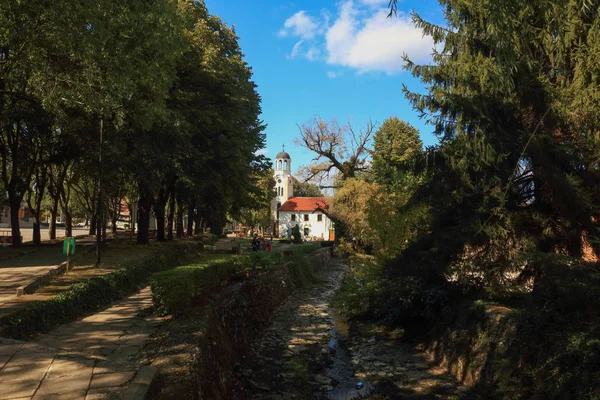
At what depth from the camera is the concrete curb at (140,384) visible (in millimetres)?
4121

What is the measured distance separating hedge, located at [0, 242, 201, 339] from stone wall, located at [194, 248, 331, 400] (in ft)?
9.27

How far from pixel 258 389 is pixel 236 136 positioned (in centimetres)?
1703

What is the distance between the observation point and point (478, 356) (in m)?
7.99

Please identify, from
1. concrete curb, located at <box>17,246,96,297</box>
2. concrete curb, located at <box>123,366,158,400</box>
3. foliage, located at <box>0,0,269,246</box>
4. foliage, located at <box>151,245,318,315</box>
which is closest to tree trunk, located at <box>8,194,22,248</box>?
foliage, located at <box>0,0,269,246</box>

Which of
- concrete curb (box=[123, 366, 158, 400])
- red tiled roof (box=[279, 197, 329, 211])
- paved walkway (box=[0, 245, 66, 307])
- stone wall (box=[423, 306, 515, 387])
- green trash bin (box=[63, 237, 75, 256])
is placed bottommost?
stone wall (box=[423, 306, 515, 387])

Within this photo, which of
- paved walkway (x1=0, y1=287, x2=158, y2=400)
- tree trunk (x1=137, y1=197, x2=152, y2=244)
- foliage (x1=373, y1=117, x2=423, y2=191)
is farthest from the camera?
foliage (x1=373, y1=117, x2=423, y2=191)

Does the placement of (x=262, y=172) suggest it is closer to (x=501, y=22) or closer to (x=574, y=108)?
(x=574, y=108)

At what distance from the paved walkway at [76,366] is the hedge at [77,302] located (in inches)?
13.5

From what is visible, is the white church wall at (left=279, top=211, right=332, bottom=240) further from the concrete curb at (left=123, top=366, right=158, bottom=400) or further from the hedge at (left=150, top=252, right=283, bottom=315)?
the concrete curb at (left=123, top=366, right=158, bottom=400)

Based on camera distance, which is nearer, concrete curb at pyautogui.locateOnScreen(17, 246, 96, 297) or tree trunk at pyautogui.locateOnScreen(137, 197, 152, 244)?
concrete curb at pyautogui.locateOnScreen(17, 246, 96, 297)

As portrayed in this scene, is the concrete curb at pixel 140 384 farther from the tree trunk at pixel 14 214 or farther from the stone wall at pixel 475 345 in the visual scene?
the tree trunk at pixel 14 214

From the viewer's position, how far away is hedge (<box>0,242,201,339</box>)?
6.65 m

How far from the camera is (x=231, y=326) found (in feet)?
33.2

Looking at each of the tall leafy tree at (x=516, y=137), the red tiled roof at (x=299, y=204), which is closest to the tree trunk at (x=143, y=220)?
the tall leafy tree at (x=516, y=137)
